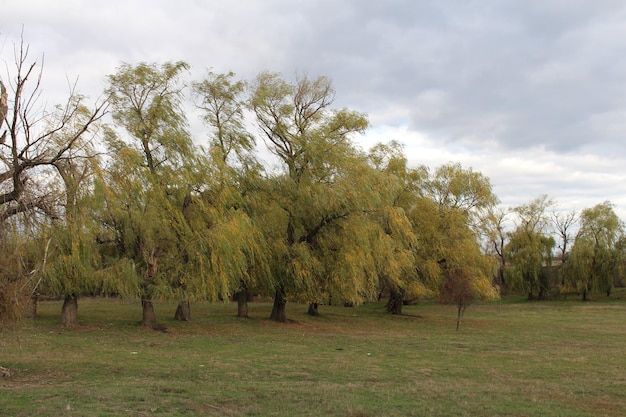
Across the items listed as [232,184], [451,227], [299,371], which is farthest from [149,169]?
[451,227]

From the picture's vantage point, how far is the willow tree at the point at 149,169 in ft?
61.5

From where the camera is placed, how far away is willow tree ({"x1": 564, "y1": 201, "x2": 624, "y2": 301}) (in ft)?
164

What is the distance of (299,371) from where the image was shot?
12383 mm

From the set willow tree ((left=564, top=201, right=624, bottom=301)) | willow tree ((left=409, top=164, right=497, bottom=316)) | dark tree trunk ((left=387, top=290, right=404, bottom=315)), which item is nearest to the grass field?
willow tree ((left=409, top=164, right=497, bottom=316))

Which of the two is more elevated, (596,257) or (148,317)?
(596,257)

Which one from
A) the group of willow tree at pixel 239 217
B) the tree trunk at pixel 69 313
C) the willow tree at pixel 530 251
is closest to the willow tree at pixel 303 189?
the group of willow tree at pixel 239 217

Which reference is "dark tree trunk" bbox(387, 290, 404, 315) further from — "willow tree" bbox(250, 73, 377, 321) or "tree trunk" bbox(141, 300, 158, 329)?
"tree trunk" bbox(141, 300, 158, 329)

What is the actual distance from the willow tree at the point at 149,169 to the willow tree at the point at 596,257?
42.2m

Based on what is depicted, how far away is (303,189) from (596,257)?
38110 mm

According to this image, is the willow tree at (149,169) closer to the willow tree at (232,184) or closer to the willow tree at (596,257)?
the willow tree at (232,184)

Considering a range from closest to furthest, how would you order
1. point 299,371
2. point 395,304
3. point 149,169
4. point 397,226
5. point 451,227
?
1. point 299,371
2. point 149,169
3. point 397,226
4. point 451,227
5. point 395,304

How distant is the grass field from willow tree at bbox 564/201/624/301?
94.3ft

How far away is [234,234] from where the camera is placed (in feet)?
64.0

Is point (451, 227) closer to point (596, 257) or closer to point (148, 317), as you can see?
point (148, 317)
